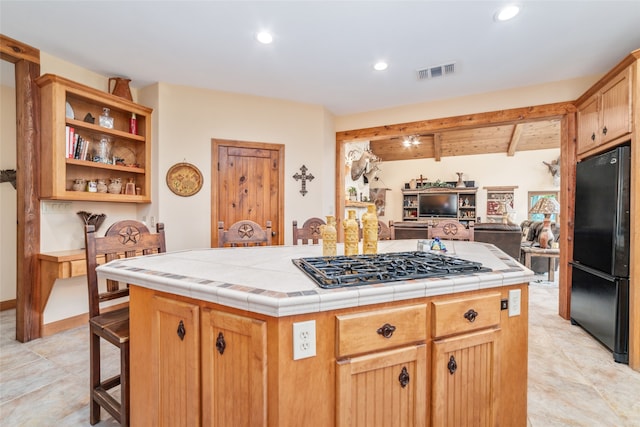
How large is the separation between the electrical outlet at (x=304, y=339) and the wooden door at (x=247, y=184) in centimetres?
292

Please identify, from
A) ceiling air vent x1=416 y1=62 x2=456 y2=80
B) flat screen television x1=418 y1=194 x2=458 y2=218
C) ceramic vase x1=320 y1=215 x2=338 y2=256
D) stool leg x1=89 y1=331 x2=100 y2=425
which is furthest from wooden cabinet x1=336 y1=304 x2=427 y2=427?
flat screen television x1=418 y1=194 x2=458 y2=218

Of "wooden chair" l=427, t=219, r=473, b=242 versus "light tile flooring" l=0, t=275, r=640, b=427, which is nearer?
"light tile flooring" l=0, t=275, r=640, b=427

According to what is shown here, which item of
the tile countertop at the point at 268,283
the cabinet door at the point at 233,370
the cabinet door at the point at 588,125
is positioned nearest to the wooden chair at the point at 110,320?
the tile countertop at the point at 268,283

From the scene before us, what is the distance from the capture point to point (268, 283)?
3.50 feet

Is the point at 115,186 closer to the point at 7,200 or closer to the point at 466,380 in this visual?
the point at 7,200

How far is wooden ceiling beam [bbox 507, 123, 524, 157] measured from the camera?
26.0 ft

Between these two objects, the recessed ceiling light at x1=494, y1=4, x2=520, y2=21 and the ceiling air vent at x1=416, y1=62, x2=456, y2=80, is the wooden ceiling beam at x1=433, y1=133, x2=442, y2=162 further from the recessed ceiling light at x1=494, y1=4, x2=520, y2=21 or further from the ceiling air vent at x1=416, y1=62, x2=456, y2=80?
the recessed ceiling light at x1=494, y1=4, x2=520, y2=21

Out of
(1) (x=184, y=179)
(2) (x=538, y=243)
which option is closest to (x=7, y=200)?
(1) (x=184, y=179)

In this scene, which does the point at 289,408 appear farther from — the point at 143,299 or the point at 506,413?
the point at 506,413

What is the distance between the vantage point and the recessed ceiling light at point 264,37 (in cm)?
241

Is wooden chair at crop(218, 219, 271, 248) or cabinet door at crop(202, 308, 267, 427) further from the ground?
wooden chair at crop(218, 219, 271, 248)

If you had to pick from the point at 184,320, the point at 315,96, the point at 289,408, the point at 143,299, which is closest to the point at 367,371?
the point at 289,408

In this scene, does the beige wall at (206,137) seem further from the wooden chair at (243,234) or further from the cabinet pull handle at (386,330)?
the cabinet pull handle at (386,330)

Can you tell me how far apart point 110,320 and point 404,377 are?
1.53 meters
